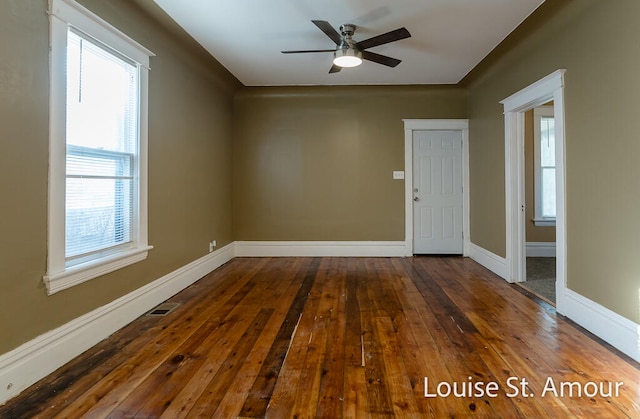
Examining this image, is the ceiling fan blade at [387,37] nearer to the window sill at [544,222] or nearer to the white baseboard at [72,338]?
the white baseboard at [72,338]

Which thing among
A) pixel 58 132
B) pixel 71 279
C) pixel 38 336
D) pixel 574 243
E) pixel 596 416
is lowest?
pixel 596 416

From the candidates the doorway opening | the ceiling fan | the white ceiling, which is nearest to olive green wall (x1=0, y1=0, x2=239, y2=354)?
the white ceiling

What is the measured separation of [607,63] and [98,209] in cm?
384

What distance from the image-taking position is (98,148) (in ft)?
8.04

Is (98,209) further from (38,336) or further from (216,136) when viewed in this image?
(216,136)

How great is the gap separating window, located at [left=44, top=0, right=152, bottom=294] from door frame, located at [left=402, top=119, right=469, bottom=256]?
12.3 ft

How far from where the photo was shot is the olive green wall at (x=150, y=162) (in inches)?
69.1

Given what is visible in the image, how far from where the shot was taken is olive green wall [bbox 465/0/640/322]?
7.10ft

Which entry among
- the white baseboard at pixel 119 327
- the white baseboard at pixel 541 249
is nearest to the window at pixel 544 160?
the white baseboard at pixel 541 249

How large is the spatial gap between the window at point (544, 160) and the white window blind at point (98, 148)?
5.56 metres

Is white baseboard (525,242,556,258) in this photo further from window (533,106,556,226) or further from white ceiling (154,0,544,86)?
white ceiling (154,0,544,86)

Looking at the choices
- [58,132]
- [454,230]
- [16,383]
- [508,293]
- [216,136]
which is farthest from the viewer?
[454,230]

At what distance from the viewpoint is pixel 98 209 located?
8.07 feet

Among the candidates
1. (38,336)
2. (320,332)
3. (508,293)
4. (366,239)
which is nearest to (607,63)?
(508,293)
